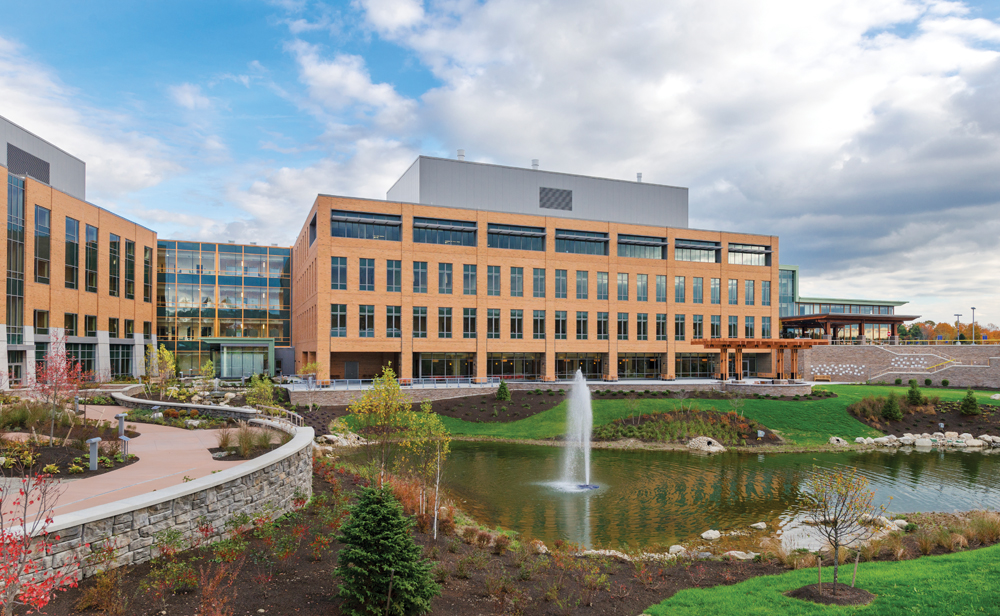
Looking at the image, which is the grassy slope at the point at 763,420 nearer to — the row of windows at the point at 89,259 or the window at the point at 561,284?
the window at the point at 561,284

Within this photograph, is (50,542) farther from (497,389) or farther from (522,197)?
(522,197)

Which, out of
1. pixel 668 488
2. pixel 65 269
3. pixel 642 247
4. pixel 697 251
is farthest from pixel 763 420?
pixel 65 269

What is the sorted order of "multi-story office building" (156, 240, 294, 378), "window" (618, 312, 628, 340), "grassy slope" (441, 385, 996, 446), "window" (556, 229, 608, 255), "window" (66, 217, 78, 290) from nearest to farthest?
"grassy slope" (441, 385, 996, 446), "window" (66, 217, 78, 290), "window" (556, 229, 608, 255), "window" (618, 312, 628, 340), "multi-story office building" (156, 240, 294, 378)

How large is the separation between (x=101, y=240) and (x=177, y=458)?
42836 mm

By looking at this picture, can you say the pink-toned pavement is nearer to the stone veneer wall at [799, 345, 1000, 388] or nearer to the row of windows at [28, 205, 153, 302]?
the row of windows at [28, 205, 153, 302]

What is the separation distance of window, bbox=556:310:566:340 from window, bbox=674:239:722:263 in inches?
603

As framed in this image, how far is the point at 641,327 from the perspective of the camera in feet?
193

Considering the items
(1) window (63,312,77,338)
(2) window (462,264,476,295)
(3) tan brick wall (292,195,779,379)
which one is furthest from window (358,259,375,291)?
(1) window (63,312,77,338)

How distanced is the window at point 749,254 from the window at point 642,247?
9330 millimetres

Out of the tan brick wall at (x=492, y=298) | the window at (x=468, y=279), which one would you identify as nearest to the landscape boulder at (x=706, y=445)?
the tan brick wall at (x=492, y=298)

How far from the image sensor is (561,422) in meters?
37.6

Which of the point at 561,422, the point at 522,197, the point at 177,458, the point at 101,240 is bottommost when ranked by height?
the point at 561,422

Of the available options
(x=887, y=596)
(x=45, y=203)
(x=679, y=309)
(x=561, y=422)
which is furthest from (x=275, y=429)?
(x=679, y=309)

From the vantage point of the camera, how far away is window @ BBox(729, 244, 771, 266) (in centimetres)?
6328
